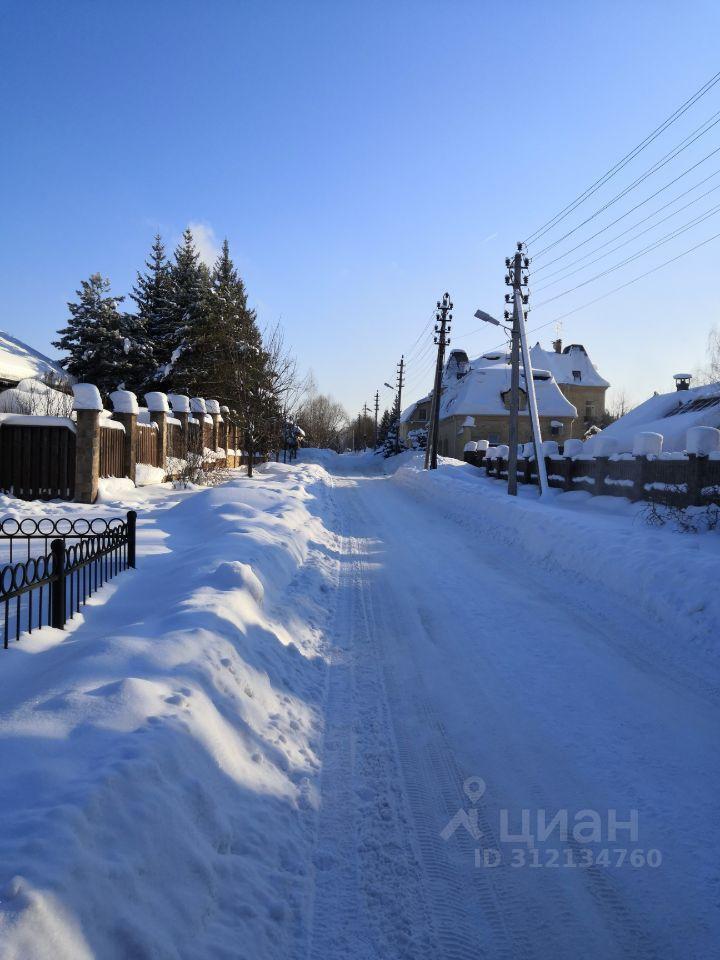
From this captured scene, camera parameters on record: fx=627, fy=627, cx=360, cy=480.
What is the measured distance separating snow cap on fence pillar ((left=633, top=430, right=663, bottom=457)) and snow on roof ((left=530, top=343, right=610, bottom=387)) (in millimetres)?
53699

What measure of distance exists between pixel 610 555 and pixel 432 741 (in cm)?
583

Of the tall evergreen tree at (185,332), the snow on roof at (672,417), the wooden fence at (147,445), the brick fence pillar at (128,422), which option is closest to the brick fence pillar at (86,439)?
the brick fence pillar at (128,422)

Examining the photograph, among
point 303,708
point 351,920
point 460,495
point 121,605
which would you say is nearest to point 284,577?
point 121,605

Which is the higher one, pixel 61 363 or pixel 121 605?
pixel 61 363

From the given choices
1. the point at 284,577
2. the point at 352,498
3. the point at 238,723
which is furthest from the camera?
the point at 352,498

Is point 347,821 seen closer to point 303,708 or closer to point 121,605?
point 303,708

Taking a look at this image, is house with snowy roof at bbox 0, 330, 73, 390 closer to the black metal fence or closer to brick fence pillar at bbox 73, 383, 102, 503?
brick fence pillar at bbox 73, 383, 102, 503

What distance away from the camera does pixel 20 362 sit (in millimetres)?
25656

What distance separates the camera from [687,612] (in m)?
6.97

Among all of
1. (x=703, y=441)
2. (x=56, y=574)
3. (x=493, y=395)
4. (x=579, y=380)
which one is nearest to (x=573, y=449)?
(x=703, y=441)

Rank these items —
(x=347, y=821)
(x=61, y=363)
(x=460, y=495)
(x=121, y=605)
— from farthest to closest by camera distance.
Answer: (x=61, y=363) < (x=460, y=495) < (x=121, y=605) < (x=347, y=821)

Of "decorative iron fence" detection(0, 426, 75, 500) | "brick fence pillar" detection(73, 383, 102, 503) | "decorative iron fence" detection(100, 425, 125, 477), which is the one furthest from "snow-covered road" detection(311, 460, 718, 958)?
"decorative iron fence" detection(100, 425, 125, 477)

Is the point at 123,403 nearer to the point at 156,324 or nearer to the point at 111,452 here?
the point at 111,452

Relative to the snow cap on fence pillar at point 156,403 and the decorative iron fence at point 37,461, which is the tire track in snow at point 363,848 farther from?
the snow cap on fence pillar at point 156,403
